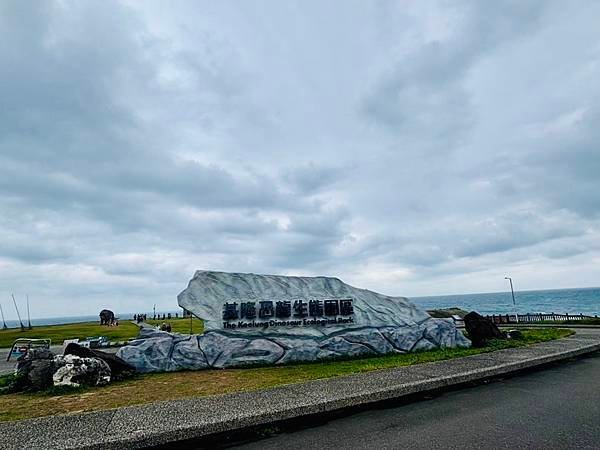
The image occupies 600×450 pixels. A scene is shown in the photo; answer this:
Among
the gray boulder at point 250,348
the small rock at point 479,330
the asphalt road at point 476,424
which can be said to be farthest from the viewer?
the small rock at point 479,330

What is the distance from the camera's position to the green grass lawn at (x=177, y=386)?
21.4 ft

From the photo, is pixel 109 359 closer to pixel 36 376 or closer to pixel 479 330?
pixel 36 376

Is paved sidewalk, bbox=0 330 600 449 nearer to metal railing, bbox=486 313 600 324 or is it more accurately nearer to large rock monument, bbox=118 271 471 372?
large rock monument, bbox=118 271 471 372

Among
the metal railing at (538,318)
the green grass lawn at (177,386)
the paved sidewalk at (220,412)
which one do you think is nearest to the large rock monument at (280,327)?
the green grass lawn at (177,386)

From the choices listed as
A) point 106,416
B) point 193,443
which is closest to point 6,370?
point 106,416

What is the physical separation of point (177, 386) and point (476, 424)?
5420 mm

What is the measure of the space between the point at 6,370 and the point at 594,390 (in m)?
14.1

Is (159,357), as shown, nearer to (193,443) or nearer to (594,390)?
(193,443)

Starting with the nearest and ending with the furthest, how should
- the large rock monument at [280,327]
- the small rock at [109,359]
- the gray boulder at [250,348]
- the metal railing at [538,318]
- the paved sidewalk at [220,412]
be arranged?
1. the paved sidewalk at [220,412]
2. the small rock at [109,359]
3. the gray boulder at [250,348]
4. the large rock monument at [280,327]
5. the metal railing at [538,318]

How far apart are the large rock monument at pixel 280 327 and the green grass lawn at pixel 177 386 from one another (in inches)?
18.7

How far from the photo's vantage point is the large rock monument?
10.3 m

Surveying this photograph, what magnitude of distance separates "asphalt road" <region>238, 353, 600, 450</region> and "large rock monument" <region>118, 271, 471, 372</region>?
5048mm

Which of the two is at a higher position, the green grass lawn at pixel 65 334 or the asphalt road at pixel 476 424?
the green grass lawn at pixel 65 334

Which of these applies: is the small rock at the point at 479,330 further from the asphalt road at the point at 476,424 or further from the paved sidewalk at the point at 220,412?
the asphalt road at the point at 476,424
